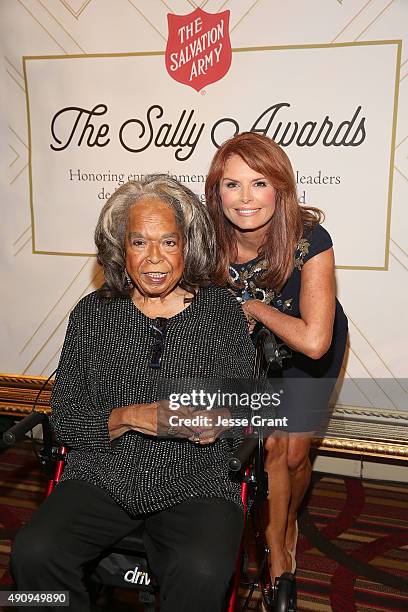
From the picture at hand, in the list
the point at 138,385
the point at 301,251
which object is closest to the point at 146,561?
the point at 138,385

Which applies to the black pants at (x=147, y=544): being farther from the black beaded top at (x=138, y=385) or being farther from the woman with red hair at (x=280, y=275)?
the woman with red hair at (x=280, y=275)

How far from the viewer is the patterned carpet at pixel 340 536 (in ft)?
8.93

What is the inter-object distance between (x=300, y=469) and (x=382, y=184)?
143 centimetres

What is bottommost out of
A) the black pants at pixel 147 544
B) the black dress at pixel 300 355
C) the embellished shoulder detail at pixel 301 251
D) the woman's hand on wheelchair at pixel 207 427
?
the black pants at pixel 147 544

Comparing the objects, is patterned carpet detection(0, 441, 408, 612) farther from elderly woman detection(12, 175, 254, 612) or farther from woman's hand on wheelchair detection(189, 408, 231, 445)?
woman's hand on wheelchair detection(189, 408, 231, 445)

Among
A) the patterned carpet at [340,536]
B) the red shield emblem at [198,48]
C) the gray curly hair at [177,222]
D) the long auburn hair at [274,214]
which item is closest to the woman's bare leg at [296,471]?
the patterned carpet at [340,536]

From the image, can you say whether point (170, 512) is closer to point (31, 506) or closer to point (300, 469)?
point (300, 469)

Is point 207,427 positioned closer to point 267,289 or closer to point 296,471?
point 267,289

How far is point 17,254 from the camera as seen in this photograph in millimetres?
3881

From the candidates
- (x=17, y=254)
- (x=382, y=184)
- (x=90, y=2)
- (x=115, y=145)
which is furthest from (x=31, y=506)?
(x=90, y=2)

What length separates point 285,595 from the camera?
193 cm

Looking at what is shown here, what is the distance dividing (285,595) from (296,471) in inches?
29.9

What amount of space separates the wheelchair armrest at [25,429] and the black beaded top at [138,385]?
32 mm

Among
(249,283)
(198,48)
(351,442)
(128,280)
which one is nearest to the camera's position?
(128,280)
